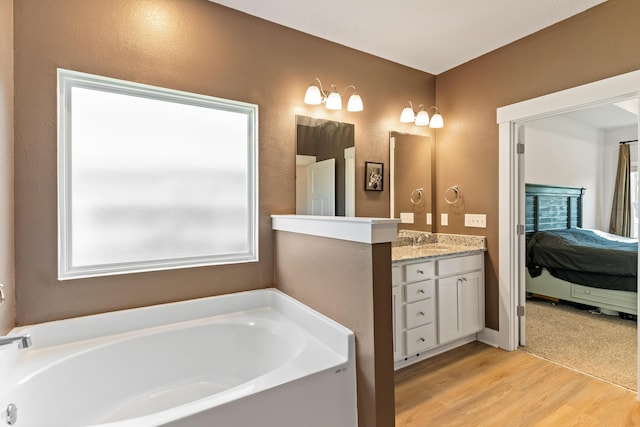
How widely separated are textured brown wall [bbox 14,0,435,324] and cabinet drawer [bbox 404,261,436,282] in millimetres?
646

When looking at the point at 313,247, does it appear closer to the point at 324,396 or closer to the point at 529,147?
the point at 324,396

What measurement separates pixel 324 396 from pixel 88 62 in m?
2.12

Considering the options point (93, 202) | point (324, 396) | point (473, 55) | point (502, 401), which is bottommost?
point (502, 401)

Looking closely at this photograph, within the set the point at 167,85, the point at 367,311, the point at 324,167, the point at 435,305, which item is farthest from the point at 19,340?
the point at 435,305

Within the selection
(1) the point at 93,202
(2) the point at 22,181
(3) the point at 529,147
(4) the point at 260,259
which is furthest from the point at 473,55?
(2) the point at 22,181

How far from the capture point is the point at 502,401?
2.02 meters

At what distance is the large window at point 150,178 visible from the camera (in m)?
1.81

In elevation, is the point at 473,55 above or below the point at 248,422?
above

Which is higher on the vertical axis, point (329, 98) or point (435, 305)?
point (329, 98)

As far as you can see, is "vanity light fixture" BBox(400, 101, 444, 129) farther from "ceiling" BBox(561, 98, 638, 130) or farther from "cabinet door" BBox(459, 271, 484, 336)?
"ceiling" BBox(561, 98, 638, 130)

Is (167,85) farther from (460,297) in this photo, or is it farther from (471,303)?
(471,303)

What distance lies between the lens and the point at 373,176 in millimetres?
2869

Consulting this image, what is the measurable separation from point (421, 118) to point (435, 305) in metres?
1.71

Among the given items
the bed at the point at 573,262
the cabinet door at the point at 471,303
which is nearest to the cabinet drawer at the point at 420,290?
the cabinet door at the point at 471,303
